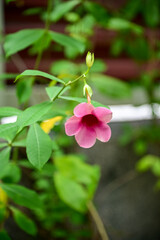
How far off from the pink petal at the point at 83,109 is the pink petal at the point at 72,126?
0.07ft

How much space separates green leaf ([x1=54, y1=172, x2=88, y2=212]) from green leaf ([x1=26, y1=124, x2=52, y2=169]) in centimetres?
50

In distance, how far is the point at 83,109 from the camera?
42cm

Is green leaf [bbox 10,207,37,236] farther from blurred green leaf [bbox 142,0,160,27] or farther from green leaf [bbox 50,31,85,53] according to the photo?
blurred green leaf [bbox 142,0,160,27]

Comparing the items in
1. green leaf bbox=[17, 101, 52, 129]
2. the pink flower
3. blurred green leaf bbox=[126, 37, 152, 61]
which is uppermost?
green leaf bbox=[17, 101, 52, 129]

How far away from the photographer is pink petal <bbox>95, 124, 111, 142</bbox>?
0.45 meters

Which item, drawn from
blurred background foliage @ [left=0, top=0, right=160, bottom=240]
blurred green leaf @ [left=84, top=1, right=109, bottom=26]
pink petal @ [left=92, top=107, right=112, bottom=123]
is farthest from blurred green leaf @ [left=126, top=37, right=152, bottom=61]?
pink petal @ [left=92, top=107, right=112, bottom=123]

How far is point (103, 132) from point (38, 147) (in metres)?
0.11

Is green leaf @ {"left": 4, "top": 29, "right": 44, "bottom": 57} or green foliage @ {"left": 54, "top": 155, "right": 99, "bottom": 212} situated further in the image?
green foliage @ {"left": 54, "top": 155, "right": 99, "bottom": 212}

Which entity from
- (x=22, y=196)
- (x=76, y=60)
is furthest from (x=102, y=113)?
(x=76, y=60)

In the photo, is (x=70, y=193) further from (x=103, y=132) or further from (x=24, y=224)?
(x=103, y=132)

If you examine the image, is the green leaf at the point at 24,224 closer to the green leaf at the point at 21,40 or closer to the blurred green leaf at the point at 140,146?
the green leaf at the point at 21,40

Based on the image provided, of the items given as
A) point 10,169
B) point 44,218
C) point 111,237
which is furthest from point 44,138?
point 111,237

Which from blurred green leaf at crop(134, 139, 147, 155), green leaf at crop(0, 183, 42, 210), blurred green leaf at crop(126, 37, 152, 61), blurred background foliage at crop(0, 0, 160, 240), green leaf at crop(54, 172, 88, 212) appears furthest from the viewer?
blurred green leaf at crop(134, 139, 147, 155)

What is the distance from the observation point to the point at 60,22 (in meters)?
1.90
